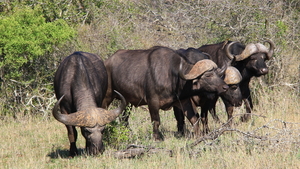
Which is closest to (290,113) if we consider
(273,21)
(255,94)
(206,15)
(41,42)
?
(255,94)

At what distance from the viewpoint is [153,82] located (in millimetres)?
8625

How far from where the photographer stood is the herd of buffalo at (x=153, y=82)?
704 cm

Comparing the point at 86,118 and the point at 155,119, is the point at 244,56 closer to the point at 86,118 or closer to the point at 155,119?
the point at 155,119

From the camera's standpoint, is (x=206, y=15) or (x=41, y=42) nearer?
(x=41, y=42)

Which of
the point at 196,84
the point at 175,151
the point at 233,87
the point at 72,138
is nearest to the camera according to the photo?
the point at 175,151

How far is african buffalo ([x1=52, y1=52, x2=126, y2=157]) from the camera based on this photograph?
6.73 metres

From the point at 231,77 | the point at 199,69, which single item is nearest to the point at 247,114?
the point at 231,77

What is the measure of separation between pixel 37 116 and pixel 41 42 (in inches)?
78.8

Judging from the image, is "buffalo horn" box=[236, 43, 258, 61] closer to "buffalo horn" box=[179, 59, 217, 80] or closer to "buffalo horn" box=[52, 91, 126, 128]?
"buffalo horn" box=[179, 59, 217, 80]

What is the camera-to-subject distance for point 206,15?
12586 mm

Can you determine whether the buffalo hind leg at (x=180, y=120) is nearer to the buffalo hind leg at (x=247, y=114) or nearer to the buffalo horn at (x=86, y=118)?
the buffalo hind leg at (x=247, y=114)

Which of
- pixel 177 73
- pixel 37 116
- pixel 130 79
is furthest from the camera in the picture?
pixel 37 116

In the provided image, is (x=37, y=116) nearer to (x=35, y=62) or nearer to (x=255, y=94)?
(x=35, y=62)

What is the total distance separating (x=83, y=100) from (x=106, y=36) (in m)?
5.82
